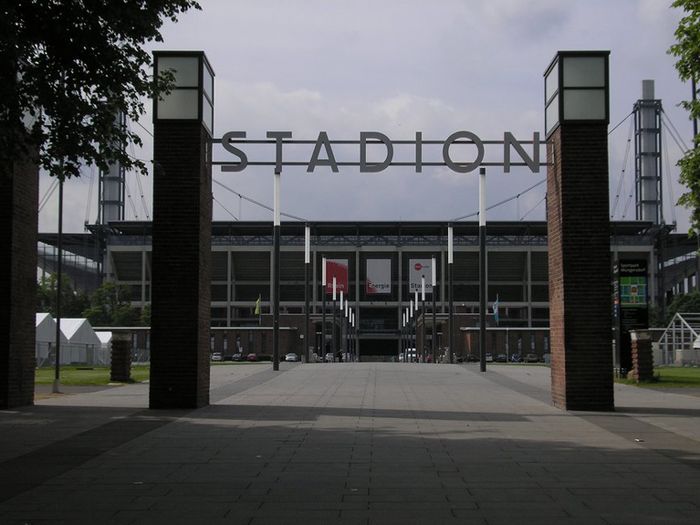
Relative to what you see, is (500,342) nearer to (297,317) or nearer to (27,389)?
(297,317)

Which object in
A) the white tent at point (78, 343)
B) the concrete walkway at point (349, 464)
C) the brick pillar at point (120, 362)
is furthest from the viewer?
the white tent at point (78, 343)

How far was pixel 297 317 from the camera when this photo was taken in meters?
111

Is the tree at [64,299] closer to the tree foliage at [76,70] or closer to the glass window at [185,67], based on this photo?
the glass window at [185,67]

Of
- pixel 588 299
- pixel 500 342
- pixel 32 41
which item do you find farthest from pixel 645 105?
pixel 32 41

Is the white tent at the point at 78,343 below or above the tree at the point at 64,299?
below

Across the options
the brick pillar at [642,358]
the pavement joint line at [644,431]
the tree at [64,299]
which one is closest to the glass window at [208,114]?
the pavement joint line at [644,431]

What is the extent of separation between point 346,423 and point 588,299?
226 inches

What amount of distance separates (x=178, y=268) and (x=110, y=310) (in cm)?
9653

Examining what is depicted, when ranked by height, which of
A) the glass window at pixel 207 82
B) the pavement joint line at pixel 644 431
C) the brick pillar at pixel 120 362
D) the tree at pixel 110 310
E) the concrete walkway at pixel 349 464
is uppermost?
the glass window at pixel 207 82

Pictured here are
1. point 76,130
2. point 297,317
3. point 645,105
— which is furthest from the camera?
point 645,105

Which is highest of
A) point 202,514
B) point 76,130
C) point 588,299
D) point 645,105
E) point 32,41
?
point 645,105

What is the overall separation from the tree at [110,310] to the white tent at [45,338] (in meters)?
50.9

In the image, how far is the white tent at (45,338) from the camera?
52.2 metres

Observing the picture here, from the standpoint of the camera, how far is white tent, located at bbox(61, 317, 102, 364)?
59.0 m
